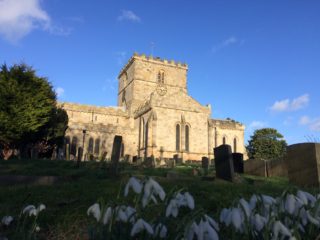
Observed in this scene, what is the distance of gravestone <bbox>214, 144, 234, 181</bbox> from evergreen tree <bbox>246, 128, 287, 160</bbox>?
49.7 meters

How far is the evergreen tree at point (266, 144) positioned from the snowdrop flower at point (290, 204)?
5915 cm

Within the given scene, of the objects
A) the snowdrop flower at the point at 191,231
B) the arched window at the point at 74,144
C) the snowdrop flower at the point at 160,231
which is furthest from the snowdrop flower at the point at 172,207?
the arched window at the point at 74,144

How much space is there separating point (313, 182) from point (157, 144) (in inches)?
1222

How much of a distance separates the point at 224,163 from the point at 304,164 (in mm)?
2496

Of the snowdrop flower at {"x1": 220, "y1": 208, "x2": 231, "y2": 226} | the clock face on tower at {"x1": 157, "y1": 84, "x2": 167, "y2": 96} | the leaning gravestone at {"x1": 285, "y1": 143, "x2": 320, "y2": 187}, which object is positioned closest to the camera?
the snowdrop flower at {"x1": 220, "y1": 208, "x2": 231, "y2": 226}

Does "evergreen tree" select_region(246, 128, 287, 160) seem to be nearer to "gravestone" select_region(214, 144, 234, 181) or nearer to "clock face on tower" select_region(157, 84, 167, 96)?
"clock face on tower" select_region(157, 84, 167, 96)

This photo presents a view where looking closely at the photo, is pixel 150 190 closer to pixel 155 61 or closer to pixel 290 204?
pixel 290 204

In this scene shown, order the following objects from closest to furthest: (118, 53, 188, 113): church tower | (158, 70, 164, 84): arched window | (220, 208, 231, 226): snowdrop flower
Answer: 1. (220, 208, 231, 226): snowdrop flower
2. (118, 53, 188, 113): church tower
3. (158, 70, 164, 84): arched window

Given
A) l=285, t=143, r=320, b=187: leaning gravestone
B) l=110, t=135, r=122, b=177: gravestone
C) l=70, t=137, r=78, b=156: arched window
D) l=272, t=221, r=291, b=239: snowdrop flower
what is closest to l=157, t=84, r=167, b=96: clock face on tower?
l=70, t=137, r=78, b=156: arched window

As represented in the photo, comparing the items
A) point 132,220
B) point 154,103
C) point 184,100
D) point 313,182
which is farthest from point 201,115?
point 132,220

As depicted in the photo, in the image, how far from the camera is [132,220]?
2.37 meters

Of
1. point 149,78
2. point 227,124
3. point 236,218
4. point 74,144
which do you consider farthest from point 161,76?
point 236,218

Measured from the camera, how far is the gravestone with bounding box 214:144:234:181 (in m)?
10.8

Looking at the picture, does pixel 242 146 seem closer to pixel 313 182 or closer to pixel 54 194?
pixel 313 182
